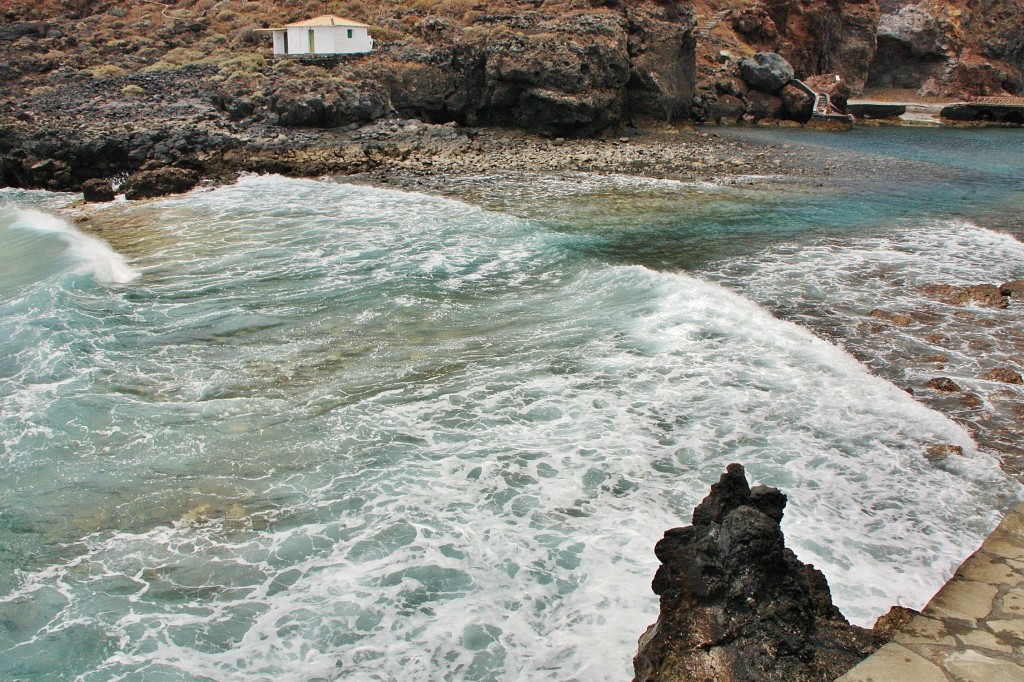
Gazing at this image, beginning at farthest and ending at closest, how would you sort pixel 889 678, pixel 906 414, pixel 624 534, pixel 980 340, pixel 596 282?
pixel 596 282 → pixel 980 340 → pixel 906 414 → pixel 624 534 → pixel 889 678

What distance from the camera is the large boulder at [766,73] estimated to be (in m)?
47.2

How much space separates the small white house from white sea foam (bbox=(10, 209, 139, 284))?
19452 mm

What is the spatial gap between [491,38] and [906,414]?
31131 mm

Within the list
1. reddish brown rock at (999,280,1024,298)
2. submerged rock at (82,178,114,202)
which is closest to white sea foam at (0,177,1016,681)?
reddish brown rock at (999,280,1024,298)

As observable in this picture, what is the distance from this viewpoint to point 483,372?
9.59 m

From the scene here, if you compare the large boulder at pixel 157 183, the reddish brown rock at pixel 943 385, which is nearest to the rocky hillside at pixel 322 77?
the large boulder at pixel 157 183

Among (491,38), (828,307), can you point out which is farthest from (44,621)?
(491,38)

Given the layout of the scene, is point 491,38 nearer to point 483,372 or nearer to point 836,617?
point 483,372

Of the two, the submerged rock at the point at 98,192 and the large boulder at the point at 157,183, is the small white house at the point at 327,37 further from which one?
the submerged rock at the point at 98,192

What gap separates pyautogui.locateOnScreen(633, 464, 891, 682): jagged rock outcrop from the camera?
410 cm

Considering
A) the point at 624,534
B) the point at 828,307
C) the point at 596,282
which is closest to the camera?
the point at 624,534

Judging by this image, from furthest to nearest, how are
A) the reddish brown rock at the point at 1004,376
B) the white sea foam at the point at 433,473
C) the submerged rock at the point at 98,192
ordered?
the submerged rock at the point at 98,192, the reddish brown rock at the point at 1004,376, the white sea foam at the point at 433,473

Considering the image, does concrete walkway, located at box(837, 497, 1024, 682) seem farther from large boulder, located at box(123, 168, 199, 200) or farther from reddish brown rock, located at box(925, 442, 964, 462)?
large boulder, located at box(123, 168, 199, 200)

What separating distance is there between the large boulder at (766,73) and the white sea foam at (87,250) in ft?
136
